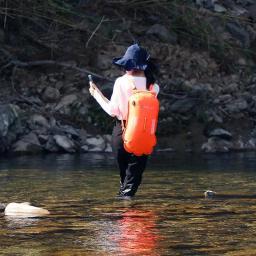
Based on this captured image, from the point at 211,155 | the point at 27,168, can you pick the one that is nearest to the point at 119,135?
the point at 27,168

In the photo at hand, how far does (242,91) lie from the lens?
18.3 m

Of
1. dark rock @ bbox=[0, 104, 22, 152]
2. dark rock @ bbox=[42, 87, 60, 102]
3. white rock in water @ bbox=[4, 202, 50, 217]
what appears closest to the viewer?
white rock in water @ bbox=[4, 202, 50, 217]

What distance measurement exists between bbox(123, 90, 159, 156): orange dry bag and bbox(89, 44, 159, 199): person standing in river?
129 mm

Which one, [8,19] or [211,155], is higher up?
[8,19]

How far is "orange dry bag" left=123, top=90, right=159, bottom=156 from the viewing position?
8688mm

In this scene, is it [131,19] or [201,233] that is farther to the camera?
[131,19]

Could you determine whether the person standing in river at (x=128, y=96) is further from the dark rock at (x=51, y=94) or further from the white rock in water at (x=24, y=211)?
the dark rock at (x=51, y=94)

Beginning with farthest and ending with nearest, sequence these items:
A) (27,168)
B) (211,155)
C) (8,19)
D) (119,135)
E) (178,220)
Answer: (8,19)
(211,155)
(27,168)
(119,135)
(178,220)

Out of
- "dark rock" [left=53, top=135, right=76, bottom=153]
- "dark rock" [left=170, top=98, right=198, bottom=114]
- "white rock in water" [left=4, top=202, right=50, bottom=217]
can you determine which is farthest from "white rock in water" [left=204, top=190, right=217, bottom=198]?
"dark rock" [left=170, top=98, right=198, bottom=114]

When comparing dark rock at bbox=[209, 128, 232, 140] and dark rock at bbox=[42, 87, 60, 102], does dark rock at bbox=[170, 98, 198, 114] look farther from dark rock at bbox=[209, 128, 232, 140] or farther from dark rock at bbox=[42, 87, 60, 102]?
dark rock at bbox=[42, 87, 60, 102]

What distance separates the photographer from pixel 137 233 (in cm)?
676

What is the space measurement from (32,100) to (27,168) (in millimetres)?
4586

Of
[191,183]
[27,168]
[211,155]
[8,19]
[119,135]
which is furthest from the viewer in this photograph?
[8,19]

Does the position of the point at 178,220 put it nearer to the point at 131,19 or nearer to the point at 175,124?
the point at 175,124
